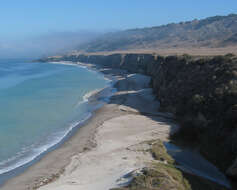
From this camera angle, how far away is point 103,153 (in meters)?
18.3

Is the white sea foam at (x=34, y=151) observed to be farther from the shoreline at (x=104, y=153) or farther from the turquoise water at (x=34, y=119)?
the shoreline at (x=104, y=153)

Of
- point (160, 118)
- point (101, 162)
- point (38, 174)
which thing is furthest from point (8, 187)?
point (160, 118)

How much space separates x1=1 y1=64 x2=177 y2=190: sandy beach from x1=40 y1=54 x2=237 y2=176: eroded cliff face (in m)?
1.86

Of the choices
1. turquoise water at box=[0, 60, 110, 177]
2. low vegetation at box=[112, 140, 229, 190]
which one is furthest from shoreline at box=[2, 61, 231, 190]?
turquoise water at box=[0, 60, 110, 177]

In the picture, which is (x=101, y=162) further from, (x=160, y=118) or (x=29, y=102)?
(x=29, y=102)

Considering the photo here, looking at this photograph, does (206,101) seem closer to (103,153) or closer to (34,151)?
(103,153)

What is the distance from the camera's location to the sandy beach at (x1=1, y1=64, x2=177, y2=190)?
46.2 ft

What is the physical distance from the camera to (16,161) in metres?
18.7

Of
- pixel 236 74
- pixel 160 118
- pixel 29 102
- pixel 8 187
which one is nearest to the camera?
pixel 8 187

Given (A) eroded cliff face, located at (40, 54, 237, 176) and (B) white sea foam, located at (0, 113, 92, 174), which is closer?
(A) eroded cliff face, located at (40, 54, 237, 176)

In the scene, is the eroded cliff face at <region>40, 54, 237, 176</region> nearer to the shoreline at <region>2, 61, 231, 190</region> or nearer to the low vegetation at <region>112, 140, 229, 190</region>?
the shoreline at <region>2, 61, 231, 190</region>

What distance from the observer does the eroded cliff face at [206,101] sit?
17062 millimetres

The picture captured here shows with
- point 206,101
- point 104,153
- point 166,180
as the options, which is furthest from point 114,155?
point 206,101

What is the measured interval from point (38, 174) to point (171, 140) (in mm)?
9953
